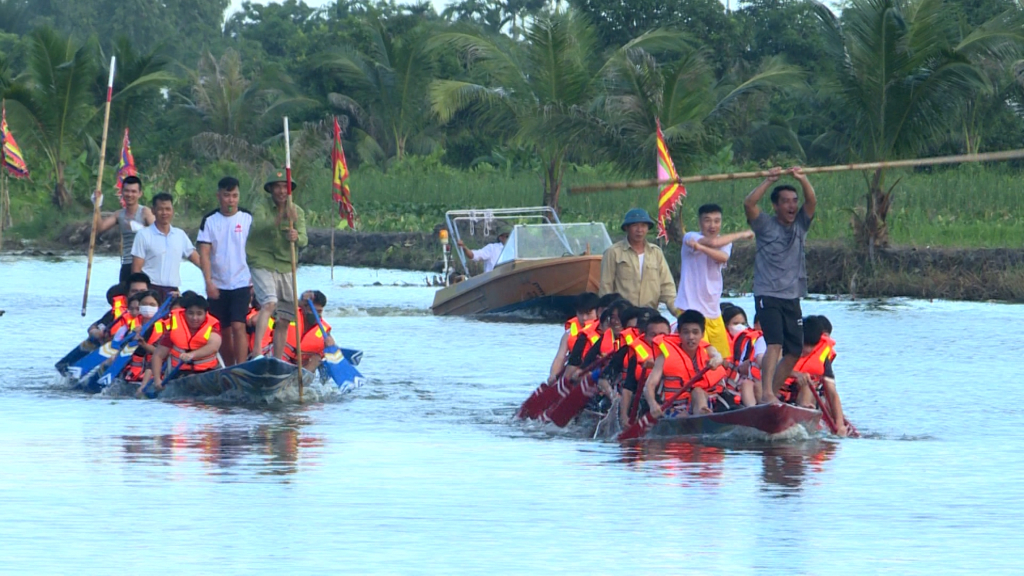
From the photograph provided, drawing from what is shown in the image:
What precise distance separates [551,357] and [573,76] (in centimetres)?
1060

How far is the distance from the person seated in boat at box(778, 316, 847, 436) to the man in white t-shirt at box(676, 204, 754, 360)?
49cm

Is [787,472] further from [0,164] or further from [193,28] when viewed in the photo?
[193,28]

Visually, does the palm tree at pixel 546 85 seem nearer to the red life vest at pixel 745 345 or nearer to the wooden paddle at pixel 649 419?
the red life vest at pixel 745 345

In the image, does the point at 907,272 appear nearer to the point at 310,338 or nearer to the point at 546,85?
the point at 546,85

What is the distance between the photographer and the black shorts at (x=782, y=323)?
1123cm

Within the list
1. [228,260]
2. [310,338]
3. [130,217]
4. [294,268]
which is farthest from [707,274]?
[130,217]

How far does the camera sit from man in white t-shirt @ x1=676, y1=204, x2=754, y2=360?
38.6ft

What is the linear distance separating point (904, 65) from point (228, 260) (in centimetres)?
1451

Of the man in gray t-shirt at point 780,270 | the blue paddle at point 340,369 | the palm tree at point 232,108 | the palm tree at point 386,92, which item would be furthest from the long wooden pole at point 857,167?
the palm tree at point 232,108

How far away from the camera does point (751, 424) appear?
11391 mm

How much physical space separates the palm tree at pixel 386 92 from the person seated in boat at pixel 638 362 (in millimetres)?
31969

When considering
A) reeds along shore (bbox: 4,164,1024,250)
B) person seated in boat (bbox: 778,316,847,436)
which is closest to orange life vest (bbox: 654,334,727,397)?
person seated in boat (bbox: 778,316,847,436)

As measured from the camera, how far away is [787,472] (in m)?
10.5

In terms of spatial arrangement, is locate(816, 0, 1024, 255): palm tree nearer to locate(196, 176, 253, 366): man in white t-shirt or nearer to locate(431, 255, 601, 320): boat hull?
locate(431, 255, 601, 320): boat hull
